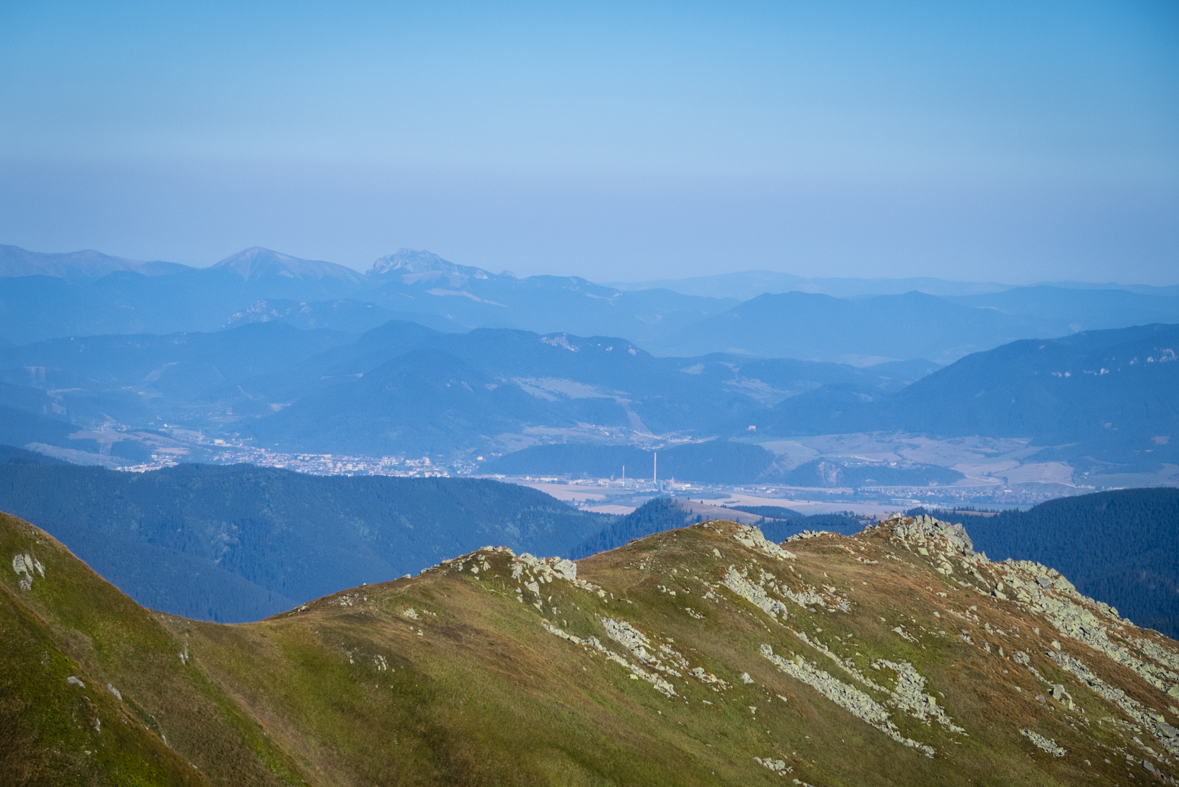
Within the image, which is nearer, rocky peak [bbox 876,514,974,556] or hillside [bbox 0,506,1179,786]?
hillside [bbox 0,506,1179,786]

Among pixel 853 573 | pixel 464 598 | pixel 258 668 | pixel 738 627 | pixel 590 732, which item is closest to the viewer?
pixel 258 668

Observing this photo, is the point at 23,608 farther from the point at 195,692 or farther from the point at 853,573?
the point at 853,573

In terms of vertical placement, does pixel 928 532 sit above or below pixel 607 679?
below

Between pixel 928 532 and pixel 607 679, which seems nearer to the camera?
pixel 607 679

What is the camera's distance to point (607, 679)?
76938 mm

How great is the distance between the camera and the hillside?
48.7 meters

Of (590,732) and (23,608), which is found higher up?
(23,608)

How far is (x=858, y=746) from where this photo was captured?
82.4 metres

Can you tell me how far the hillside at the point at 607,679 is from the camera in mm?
48688

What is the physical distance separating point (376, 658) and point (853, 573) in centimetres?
7355

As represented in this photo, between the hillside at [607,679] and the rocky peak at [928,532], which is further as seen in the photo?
the rocky peak at [928,532]

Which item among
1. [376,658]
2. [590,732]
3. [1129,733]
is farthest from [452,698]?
[1129,733]

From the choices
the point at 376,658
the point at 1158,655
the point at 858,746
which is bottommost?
the point at 1158,655

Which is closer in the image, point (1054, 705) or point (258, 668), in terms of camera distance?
point (258, 668)
